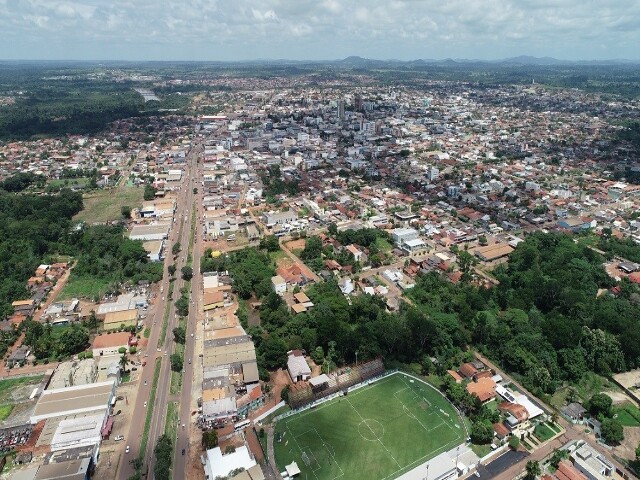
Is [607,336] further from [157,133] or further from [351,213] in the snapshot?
[157,133]

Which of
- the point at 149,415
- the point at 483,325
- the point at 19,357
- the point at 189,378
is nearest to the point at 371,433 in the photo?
the point at 483,325

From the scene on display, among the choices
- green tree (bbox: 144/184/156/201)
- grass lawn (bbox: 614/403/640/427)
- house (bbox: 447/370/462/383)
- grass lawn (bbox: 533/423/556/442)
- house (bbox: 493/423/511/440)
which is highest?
house (bbox: 493/423/511/440)

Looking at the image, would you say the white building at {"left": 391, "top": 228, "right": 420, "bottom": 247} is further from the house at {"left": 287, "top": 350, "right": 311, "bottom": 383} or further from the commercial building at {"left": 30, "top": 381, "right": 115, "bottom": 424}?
the commercial building at {"left": 30, "top": 381, "right": 115, "bottom": 424}

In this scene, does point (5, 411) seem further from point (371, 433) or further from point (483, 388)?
point (483, 388)

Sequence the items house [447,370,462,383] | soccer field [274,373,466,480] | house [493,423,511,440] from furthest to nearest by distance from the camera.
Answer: house [447,370,462,383] < house [493,423,511,440] < soccer field [274,373,466,480]

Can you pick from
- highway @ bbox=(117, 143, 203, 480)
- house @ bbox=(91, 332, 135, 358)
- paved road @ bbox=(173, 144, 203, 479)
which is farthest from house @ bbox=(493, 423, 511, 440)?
house @ bbox=(91, 332, 135, 358)

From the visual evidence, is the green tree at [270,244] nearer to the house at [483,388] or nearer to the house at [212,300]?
the house at [212,300]
